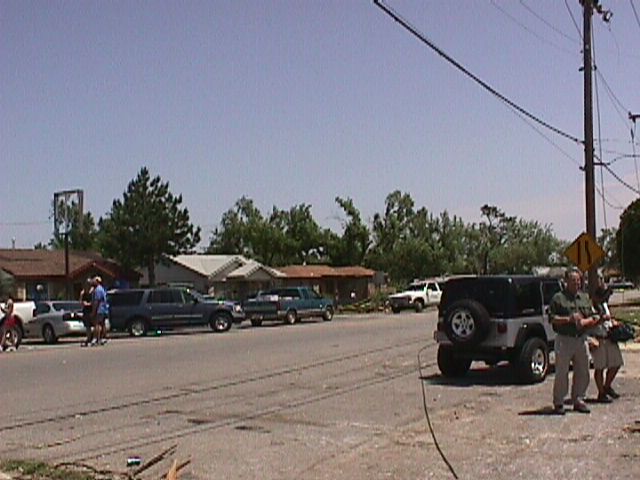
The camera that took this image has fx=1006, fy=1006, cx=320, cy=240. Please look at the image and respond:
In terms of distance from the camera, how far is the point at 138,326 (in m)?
36.0

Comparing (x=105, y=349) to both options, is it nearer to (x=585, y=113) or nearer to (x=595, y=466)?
(x=585, y=113)

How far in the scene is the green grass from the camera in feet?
30.5

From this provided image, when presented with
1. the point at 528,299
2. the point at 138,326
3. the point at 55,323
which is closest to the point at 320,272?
the point at 138,326

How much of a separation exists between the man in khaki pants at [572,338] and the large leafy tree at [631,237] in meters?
49.9

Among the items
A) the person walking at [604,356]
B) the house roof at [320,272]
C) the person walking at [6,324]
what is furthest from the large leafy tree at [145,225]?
the person walking at [604,356]

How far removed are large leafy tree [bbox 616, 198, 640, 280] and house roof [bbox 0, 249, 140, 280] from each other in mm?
31265

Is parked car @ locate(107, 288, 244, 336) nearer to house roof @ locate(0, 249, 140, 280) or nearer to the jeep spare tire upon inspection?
the jeep spare tire

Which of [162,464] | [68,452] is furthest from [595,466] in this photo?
[68,452]

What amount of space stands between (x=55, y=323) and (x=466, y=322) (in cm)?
2059

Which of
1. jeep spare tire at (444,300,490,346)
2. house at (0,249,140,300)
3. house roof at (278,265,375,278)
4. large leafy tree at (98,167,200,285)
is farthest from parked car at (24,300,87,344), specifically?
house roof at (278,265,375,278)

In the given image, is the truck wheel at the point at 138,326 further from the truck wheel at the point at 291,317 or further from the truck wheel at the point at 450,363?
the truck wheel at the point at 450,363

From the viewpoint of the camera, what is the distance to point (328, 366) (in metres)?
20.3

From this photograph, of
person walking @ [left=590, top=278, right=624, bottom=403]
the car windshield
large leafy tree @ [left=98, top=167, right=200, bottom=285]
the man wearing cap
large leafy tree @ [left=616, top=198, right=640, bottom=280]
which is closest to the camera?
person walking @ [left=590, top=278, right=624, bottom=403]

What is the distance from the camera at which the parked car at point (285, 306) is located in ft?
138
